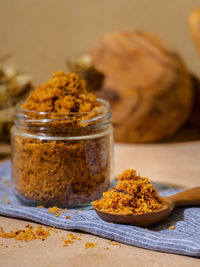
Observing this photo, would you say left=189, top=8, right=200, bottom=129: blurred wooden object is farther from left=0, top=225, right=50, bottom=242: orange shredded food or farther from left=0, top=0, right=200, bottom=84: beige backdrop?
left=0, top=225, right=50, bottom=242: orange shredded food

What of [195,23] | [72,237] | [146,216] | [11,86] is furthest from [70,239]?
[195,23]

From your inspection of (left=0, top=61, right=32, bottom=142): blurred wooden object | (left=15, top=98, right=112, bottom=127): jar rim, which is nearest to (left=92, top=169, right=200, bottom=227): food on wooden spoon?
(left=15, top=98, right=112, bottom=127): jar rim

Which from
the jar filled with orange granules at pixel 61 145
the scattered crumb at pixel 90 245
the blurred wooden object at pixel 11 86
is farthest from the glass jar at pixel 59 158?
the blurred wooden object at pixel 11 86

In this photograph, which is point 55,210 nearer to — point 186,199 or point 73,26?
point 186,199

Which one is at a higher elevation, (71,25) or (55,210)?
(71,25)

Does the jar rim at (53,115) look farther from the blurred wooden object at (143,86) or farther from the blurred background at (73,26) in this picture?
the blurred background at (73,26)

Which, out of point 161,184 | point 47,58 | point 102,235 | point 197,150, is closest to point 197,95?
point 197,150
